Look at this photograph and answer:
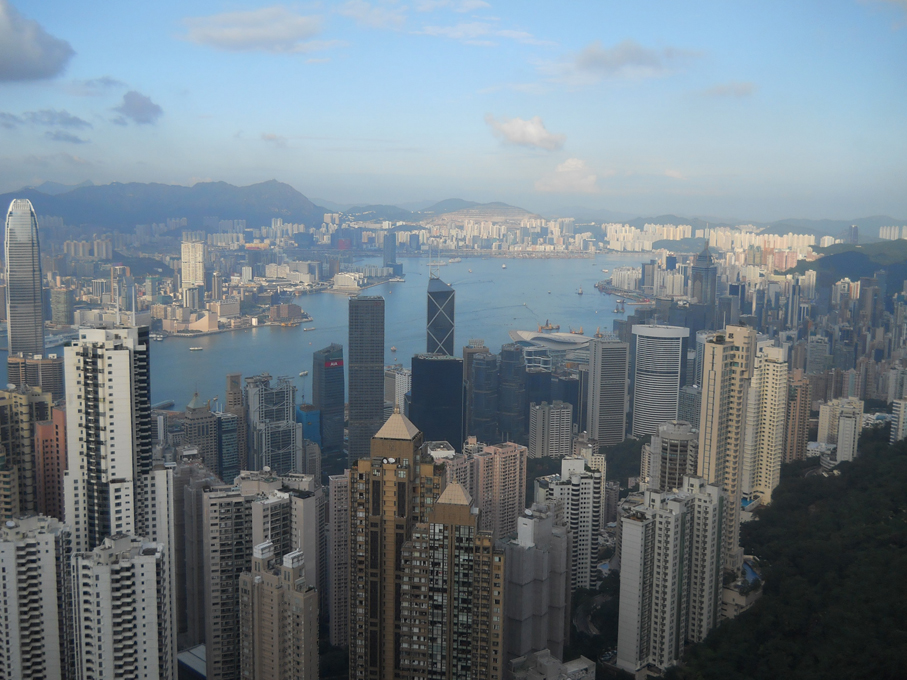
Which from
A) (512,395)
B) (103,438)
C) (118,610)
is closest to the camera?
(118,610)

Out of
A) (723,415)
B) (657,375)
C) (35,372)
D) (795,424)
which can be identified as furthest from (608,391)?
(35,372)

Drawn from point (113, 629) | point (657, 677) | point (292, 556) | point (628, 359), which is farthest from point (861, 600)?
point (628, 359)

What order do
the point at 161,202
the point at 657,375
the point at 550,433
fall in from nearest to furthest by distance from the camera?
the point at 161,202 < the point at 550,433 < the point at 657,375

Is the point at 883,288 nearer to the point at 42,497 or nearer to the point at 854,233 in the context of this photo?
the point at 854,233

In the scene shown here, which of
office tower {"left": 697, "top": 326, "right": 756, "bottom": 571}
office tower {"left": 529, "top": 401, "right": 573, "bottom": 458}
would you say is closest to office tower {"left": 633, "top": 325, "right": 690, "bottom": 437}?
office tower {"left": 529, "top": 401, "right": 573, "bottom": 458}

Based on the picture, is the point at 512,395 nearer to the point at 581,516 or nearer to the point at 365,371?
the point at 365,371

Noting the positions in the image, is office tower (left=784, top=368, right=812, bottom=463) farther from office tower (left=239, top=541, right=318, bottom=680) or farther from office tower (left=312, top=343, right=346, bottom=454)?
office tower (left=239, top=541, right=318, bottom=680)
